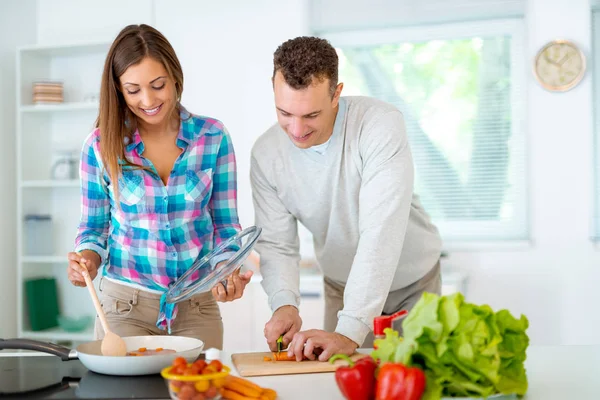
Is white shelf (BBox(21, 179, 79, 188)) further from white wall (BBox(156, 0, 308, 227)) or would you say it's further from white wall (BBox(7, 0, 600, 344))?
white wall (BBox(7, 0, 600, 344))

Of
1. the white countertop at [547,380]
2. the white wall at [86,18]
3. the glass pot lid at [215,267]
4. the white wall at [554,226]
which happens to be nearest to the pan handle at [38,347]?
the glass pot lid at [215,267]

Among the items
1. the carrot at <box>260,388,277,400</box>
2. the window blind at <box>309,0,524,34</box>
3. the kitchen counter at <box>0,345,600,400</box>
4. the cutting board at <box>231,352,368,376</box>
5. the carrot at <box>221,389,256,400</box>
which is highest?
the window blind at <box>309,0,524,34</box>

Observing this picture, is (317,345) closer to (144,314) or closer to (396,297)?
(144,314)

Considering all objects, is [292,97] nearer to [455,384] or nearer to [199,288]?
[199,288]

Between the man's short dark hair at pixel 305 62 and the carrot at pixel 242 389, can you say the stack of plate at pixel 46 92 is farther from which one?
the carrot at pixel 242 389

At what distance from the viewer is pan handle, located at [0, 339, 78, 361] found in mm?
1569

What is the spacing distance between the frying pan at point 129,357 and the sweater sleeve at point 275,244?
0.36 m

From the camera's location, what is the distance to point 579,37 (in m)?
4.02

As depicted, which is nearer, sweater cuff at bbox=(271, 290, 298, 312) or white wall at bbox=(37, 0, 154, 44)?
sweater cuff at bbox=(271, 290, 298, 312)

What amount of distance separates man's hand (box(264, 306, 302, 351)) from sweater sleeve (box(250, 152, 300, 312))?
0.21 ft

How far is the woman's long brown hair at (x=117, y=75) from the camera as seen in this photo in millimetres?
1866

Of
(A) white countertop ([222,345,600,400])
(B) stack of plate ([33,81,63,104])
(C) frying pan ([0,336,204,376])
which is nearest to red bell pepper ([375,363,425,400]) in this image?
(A) white countertop ([222,345,600,400])

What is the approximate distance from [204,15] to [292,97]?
3102mm

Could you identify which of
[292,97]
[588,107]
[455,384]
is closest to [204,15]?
[588,107]
